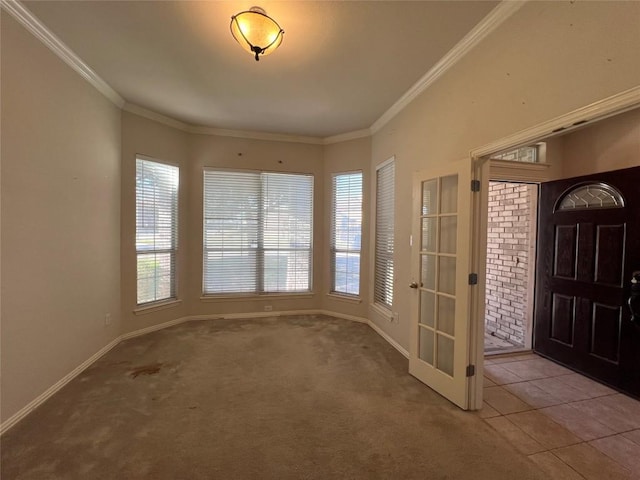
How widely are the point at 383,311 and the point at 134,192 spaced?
12.2 feet

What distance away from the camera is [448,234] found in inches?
102

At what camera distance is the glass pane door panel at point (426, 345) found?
2.81m

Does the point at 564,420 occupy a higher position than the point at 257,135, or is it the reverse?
the point at 257,135

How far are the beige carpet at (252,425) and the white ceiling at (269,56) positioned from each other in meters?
3.01

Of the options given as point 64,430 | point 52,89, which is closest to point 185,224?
point 52,89

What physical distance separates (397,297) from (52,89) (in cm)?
400

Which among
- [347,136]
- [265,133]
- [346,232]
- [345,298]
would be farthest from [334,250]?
[265,133]

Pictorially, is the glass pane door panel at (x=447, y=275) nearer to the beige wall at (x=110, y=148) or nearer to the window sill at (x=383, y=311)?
the beige wall at (x=110, y=148)

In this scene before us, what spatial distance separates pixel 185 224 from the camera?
4.47 m

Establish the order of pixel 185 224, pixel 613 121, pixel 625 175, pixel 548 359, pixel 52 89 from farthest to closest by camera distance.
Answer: pixel 185 224 < pixel 548 359 < pixel 613 121 < pixel 625 175 < pixel 52 89

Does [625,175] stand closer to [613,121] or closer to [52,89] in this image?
[613,121]

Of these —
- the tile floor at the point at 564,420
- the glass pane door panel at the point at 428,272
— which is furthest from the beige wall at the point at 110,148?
the tile floor at the point at 564,420

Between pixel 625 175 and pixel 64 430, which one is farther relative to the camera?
pixel 625 175

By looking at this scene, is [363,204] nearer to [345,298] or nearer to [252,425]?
[345,298]
